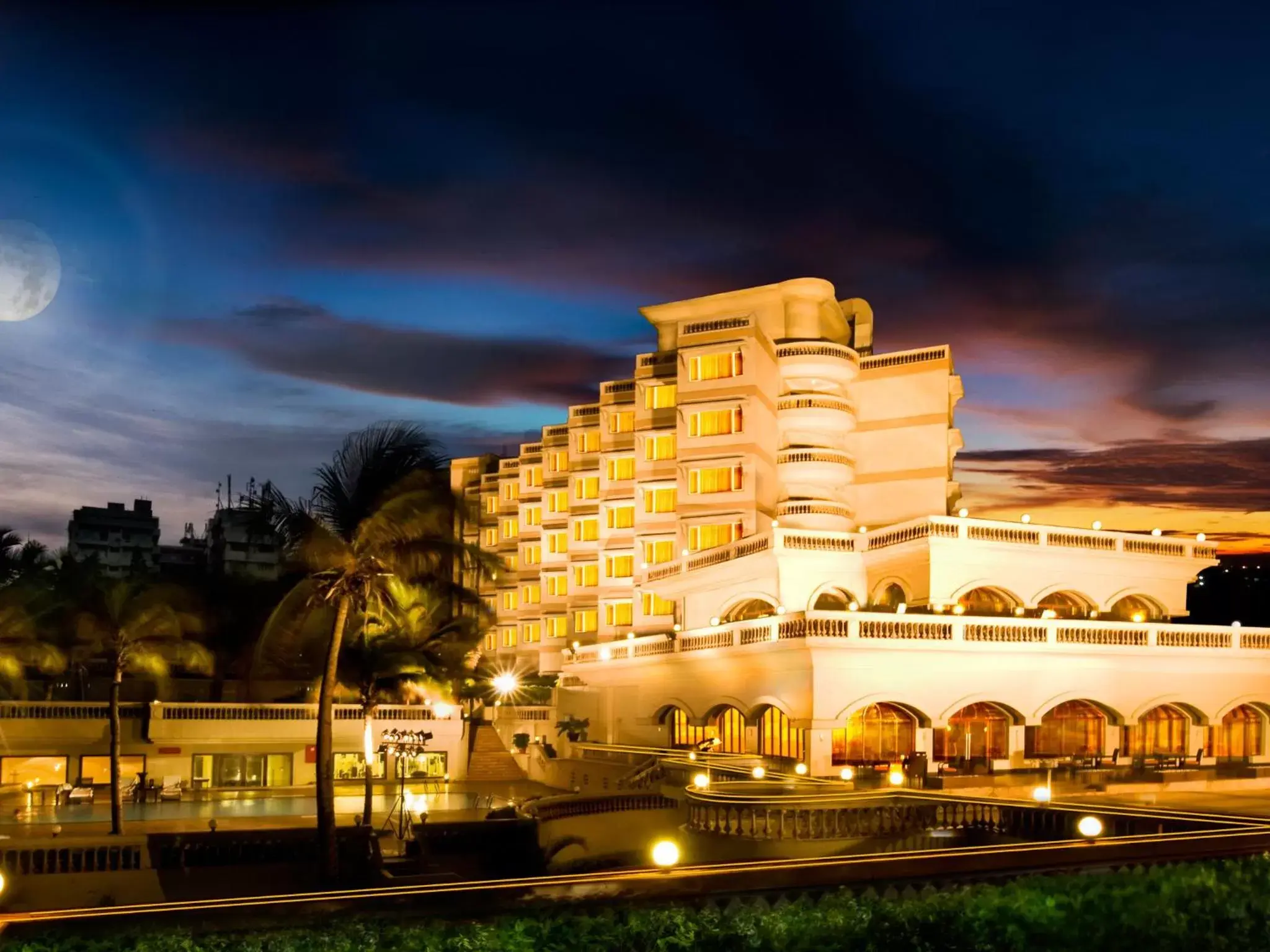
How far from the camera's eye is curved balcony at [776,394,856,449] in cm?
5097

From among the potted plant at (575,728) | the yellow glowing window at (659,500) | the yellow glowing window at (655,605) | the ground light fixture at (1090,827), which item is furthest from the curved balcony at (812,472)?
the ground light fixture at (1090,827)

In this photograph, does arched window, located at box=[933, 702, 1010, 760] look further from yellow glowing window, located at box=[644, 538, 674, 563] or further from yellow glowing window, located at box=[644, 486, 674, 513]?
yellow glowing window, located at box=[644, 486, 674, 513]

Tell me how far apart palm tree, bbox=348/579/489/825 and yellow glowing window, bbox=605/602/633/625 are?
604cm

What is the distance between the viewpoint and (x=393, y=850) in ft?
103

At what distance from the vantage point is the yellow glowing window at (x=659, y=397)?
55.1 meters

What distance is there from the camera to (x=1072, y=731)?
36.4m

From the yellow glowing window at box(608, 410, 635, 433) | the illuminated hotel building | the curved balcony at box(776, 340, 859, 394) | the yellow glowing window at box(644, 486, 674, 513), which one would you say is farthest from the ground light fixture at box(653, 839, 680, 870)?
the yellow glowing window at box(608, 410, 635, 433)

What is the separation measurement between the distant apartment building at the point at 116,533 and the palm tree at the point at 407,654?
3205 inches

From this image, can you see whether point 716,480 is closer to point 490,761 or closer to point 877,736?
point 490,761

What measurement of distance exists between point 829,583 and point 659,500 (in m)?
12.8

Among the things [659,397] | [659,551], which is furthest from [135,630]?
[659,397]

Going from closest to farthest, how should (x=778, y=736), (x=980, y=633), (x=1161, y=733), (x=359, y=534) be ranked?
(x=359, y=534) < (x=980, y=633) < (x=778, y=736) < (x=1161, y=733)

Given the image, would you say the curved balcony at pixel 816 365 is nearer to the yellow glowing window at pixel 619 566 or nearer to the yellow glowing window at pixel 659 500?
the yellow glowing window at pixel 659 500

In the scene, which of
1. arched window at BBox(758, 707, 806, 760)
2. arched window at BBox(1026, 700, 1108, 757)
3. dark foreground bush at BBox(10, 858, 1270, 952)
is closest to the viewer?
dark foreground bush at BBox(10, 858, 1270, 952)
